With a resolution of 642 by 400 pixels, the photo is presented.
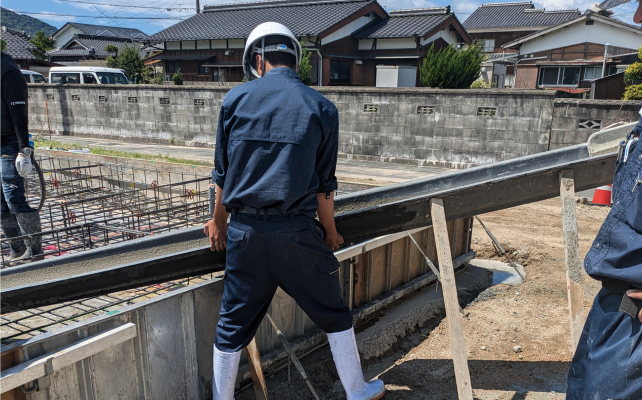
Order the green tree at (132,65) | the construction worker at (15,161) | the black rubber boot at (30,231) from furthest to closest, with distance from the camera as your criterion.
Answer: the green tree at (132,65) → the black rubber boot at (30,231) → the construction worker at (15,161)

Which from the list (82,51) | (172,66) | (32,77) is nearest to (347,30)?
(172,66)

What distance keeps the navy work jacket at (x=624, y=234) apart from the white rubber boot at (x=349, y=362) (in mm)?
1209

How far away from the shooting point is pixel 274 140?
216 cm

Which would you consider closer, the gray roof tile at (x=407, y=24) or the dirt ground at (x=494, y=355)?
the dirt ground at (x=494, y=355)

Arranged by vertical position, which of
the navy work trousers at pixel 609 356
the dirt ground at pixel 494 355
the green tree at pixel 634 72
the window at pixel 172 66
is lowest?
the dirt ground at pixel 494 355

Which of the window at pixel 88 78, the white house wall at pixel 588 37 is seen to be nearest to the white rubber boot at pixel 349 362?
the window at pixel 88 78

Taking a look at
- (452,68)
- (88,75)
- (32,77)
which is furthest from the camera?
(32,77)

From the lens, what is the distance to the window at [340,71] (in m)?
21.3

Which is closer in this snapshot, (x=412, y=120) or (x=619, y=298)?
(x=619, y=298)

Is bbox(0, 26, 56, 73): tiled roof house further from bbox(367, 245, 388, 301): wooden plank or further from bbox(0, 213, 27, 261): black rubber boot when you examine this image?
bbox(367, 245, 388, 301): wooden plank

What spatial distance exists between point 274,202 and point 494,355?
2600 mm

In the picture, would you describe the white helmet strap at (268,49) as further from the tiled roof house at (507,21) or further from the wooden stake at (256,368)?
the tiled roof house at (507,21)

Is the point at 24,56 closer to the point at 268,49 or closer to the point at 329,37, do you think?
the point at 329,37

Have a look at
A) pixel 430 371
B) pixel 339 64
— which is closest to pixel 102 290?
pixel 430 371
